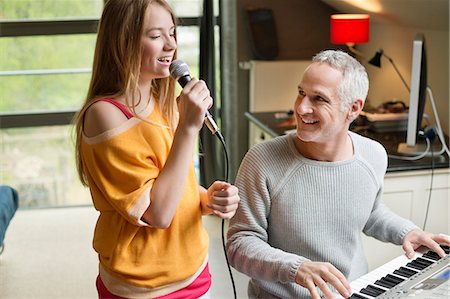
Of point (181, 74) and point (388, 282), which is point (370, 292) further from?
point (181, 74)

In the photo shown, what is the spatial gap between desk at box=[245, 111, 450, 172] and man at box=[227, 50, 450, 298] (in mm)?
1096

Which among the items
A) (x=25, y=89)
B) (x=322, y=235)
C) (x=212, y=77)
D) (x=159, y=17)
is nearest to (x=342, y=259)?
(x=322, y=235)

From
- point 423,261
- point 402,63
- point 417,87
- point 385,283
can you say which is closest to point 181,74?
point 385,283

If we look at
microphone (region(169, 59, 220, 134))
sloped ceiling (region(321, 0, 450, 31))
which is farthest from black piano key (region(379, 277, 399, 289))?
sloped ceiling (region(321, 0, 450, 31))

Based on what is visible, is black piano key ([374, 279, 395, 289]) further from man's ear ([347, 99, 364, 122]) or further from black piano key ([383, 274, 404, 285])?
man's ear ([347, 99, 364, 122])

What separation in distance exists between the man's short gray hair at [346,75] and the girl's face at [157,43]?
51cm

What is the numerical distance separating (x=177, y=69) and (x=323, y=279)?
1.86 ft

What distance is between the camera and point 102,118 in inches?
57.7

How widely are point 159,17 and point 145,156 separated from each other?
293mm

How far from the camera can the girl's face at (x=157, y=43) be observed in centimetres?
148

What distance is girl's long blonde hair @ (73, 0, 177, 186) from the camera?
147 centimetres

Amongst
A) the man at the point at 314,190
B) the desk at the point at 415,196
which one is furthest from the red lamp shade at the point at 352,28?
the man at the point at 314,190

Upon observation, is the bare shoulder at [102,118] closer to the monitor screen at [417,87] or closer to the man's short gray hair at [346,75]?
the man's short gray hair at [346,75]

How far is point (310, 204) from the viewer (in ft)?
6.23
